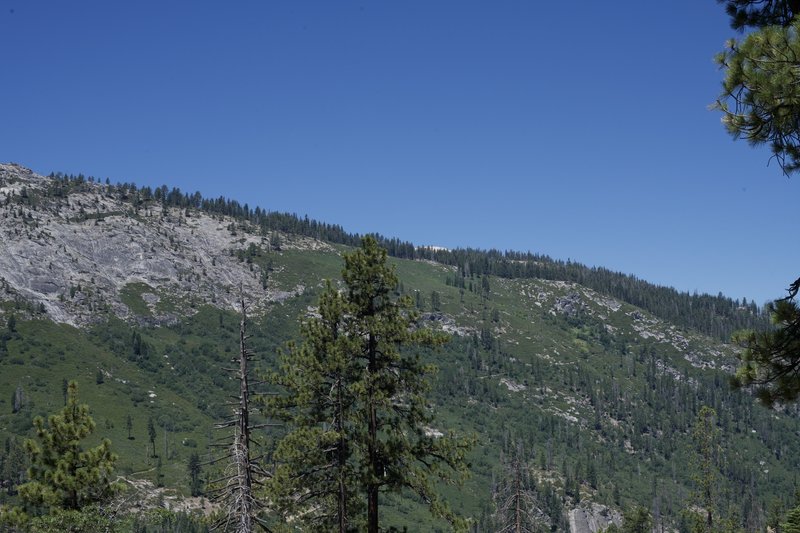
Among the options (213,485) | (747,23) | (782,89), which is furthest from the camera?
(213,485)

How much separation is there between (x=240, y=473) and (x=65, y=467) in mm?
8216

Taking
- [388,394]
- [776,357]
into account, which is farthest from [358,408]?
[776,357]

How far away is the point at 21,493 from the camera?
2536 cm

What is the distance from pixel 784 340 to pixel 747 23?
5.63 meters

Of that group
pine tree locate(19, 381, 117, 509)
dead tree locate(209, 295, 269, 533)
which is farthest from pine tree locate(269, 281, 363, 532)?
pine tree locate(19, 381, 117, 509)

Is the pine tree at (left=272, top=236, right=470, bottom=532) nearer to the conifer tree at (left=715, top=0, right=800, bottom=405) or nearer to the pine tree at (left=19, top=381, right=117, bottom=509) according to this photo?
the pine tree at (left=19, top=381, right=117, bottom=509)

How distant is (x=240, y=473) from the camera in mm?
23125

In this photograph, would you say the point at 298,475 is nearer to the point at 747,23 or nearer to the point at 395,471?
the point at 395,471

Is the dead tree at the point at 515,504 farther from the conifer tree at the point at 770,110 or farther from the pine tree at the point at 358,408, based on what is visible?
the conifer tree at the point at 770,110

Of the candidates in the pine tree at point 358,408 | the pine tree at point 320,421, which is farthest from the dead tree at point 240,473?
the pine tree at point 358,408

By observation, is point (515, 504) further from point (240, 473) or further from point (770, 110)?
point (770, 110)

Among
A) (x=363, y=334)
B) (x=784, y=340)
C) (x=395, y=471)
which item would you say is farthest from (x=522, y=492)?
(x=784, y=340)

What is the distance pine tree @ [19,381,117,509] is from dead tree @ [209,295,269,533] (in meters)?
4.97

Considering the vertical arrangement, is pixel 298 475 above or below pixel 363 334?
below
